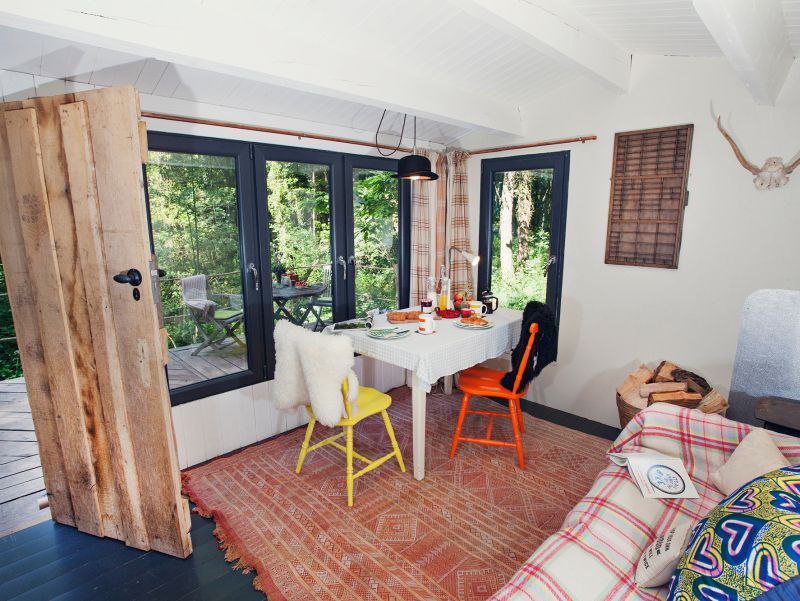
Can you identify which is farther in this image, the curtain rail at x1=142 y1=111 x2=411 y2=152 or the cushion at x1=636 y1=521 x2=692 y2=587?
the curtain rail at x1=142 y1=111 x2=411 y2=152

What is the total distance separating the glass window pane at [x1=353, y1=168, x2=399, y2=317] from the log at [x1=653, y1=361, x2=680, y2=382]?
6.77 ft

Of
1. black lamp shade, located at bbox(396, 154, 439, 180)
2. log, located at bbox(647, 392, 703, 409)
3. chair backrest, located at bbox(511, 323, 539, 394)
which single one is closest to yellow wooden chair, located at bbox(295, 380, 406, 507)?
chair backrest, located at bbox(511, 323, 539, 394)

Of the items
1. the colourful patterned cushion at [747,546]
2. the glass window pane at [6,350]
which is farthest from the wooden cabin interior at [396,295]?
the glass window pane at [6,350]

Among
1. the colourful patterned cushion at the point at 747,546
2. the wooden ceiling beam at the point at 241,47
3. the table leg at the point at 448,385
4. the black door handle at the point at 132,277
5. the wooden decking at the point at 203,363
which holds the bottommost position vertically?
the table leg at the point at 448,385

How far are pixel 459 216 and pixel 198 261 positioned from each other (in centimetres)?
214

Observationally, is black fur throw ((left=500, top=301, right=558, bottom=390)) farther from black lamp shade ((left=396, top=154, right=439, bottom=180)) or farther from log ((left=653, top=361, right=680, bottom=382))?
black lamp shade ((left=396, top=154, right=439, bottom=180))

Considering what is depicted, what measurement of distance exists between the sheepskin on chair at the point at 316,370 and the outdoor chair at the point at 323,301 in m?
1.00

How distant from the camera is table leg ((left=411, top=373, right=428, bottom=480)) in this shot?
245 cm

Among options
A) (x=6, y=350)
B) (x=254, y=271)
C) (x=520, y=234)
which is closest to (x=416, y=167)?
(x=254, y=271)

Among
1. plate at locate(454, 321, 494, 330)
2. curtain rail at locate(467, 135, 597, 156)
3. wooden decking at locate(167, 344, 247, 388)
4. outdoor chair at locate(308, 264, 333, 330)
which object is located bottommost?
wooden decking at locate(167, 344, 247, 388)

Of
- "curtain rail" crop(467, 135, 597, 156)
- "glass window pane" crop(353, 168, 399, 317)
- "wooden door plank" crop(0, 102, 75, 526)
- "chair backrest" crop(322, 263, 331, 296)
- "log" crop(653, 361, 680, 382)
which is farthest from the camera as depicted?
"glass window pane" crop(353, 168, 399, 317)

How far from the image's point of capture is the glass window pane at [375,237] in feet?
11.5

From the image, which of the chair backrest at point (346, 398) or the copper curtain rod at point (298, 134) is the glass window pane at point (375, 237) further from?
the chair backrest at point (346, 398)

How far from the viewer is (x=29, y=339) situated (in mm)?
2002
